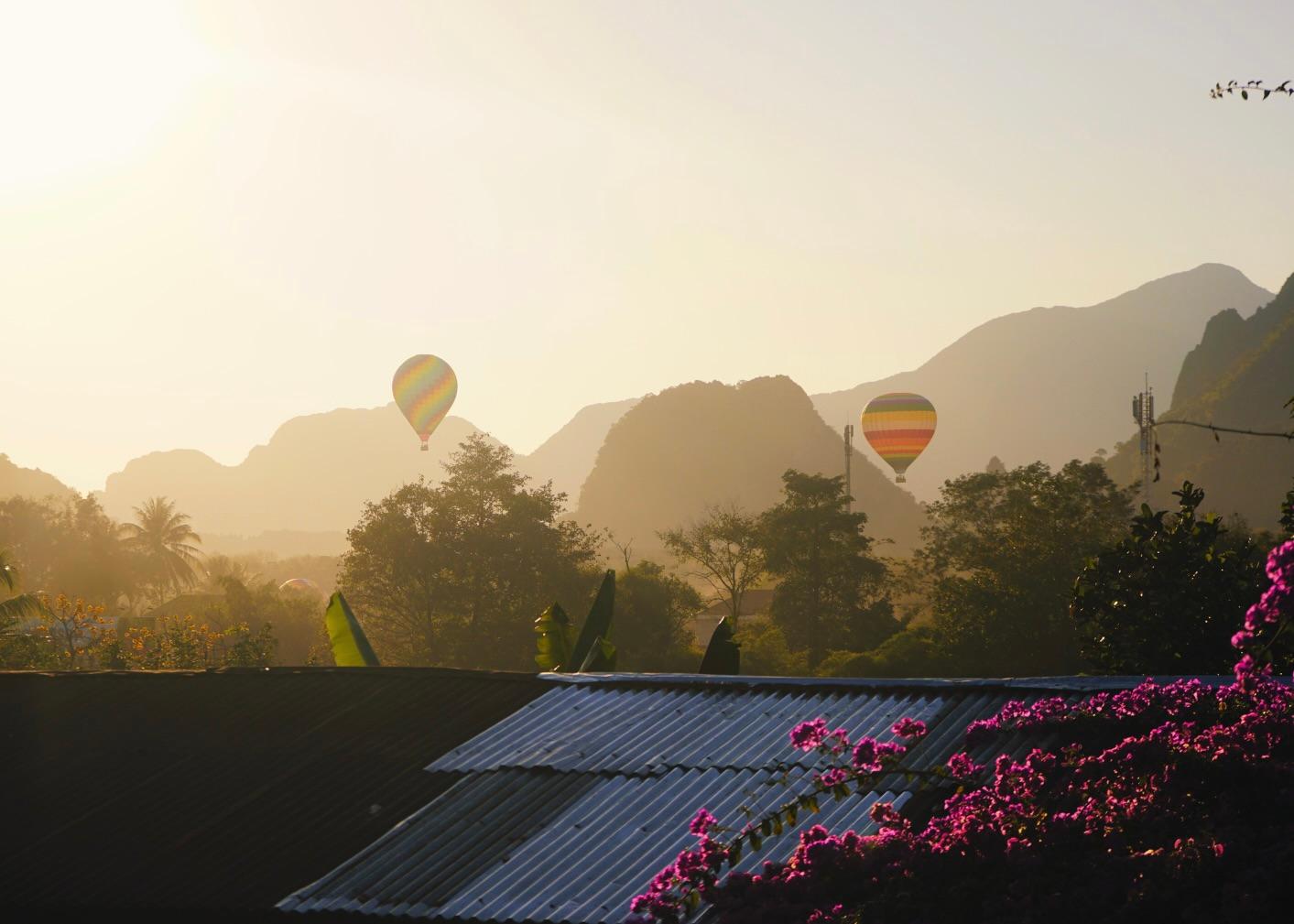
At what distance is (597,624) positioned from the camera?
20734mm

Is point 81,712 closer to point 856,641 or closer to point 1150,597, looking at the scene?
point 1150,597

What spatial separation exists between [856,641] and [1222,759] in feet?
229

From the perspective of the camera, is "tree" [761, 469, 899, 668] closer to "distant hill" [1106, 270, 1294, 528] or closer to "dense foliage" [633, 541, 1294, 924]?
"dense foliage" [633, 541, 1294, 924]

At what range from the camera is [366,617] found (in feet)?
238

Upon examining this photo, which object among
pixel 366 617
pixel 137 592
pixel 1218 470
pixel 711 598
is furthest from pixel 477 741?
pixel 1218 470

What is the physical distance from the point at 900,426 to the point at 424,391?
26.6m

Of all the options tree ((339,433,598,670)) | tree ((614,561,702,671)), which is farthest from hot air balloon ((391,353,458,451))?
tree ((614,561,702,671))

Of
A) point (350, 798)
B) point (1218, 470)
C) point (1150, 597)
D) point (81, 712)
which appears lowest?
point (1218, 470)

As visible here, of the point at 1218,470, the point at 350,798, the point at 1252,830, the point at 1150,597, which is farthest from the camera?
the point at 1218,470

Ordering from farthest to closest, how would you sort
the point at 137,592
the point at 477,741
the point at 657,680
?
the point at 137,592
the point at 657,680
the point at 477,741

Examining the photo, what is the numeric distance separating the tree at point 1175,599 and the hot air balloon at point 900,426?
58166 mm

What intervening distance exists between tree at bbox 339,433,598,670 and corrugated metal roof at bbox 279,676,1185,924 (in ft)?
187

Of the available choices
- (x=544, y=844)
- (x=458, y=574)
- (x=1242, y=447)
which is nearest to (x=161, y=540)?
(x=458, y=574)

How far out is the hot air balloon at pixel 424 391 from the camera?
79.1 metres
